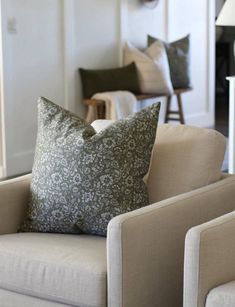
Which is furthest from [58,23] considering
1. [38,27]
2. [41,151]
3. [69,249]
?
[69,249]

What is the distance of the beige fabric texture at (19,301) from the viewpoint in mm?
2426

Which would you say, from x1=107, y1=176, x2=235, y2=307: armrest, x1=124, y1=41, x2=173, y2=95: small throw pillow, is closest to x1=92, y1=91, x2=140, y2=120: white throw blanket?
x1=124, y1=41, x2=173, y2=95: small throw pillow

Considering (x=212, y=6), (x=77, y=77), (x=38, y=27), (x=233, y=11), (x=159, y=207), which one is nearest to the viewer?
(x=159, y=207)

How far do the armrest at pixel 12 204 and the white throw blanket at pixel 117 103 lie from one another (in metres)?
3.02

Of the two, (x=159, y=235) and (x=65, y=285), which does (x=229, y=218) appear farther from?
(x=65, y=285)

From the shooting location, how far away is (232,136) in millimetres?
4105

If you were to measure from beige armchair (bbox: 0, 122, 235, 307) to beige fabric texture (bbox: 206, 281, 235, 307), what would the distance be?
0.95 feet

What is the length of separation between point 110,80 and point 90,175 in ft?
12.0

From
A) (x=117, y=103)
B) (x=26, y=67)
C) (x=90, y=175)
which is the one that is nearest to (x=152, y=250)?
(x=90, y=175)

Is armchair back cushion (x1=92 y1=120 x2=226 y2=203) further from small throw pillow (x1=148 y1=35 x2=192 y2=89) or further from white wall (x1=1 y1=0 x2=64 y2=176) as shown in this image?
small throw pillow (x1=148 y1=35 x2=192 y2=89)

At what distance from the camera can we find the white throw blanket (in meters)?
5.88

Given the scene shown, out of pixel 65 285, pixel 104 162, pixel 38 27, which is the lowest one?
pixel 65 285

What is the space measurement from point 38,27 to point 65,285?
360cm

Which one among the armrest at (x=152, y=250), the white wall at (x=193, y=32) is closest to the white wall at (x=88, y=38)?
the white wall at (x=193, y=32)
